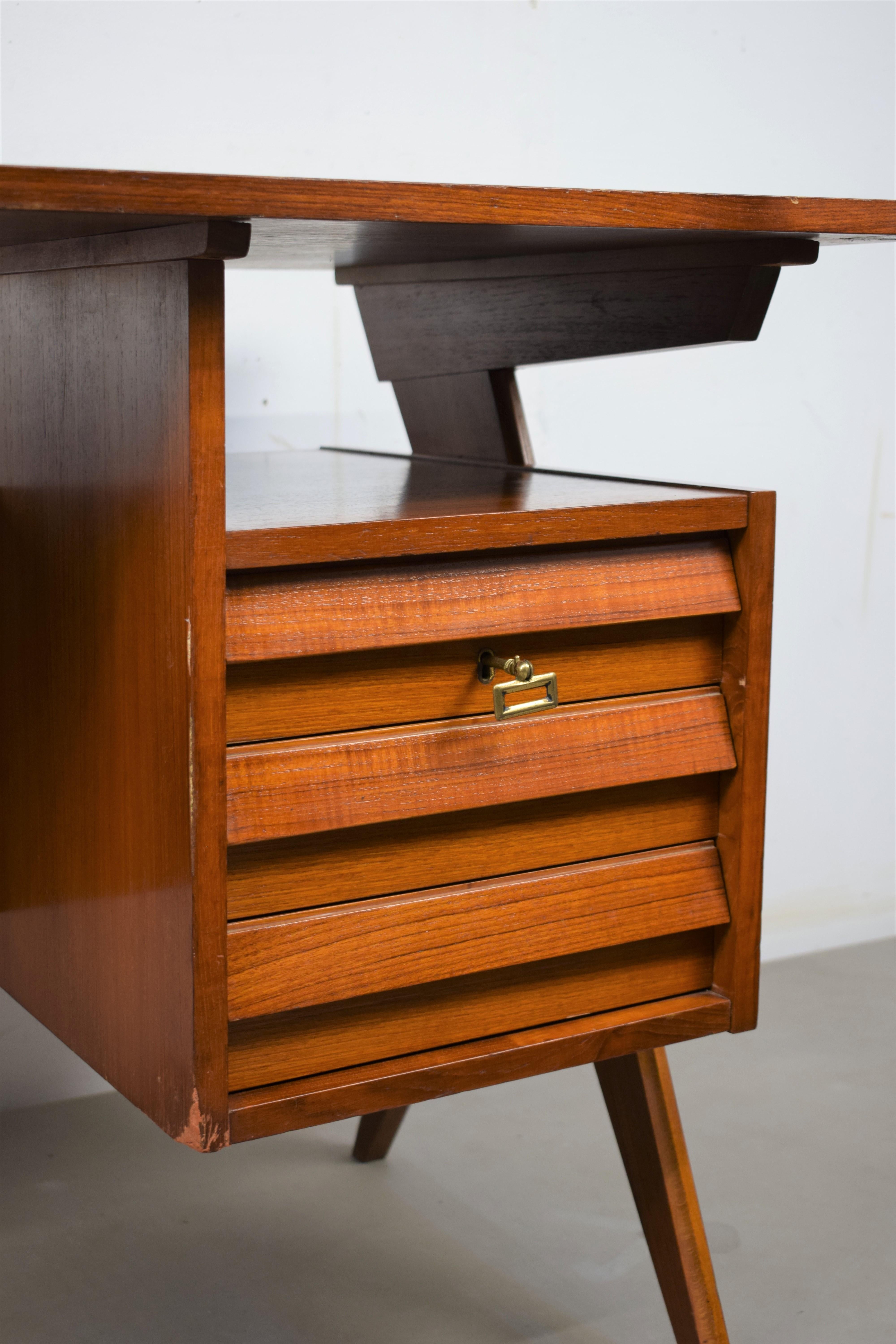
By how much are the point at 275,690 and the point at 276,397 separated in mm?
1144

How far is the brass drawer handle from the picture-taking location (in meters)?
0.96

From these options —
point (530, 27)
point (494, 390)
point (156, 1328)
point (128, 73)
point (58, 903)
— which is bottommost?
point (156, 1328)

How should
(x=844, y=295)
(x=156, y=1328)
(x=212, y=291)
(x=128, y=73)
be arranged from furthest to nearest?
(x=844, y=295) < (x=128, y=73) < (x=156, y=1328) < (x=212, y=291)

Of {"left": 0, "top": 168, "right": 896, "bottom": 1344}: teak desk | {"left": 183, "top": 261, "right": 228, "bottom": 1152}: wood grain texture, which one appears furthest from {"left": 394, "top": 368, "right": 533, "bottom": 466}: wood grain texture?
{"left": 183, "top": 261, "right": 228, "bottom": 1152}: wood grain texture

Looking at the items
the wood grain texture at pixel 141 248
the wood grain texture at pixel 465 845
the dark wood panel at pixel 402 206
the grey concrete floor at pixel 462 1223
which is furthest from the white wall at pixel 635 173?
the wood grain texture at pixel 465 845

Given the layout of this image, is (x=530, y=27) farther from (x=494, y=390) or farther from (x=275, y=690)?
(x=275, y=690)

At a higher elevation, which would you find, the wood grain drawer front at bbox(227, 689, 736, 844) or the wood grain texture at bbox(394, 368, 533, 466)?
the wood grain texture at bbox(394, 368, 533, 466)

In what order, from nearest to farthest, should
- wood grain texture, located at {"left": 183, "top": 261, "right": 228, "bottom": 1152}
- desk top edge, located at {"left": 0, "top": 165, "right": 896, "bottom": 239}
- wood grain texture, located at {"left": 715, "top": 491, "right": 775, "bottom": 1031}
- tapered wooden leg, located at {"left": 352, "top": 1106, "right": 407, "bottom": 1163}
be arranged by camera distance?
desk top edge, located at {"left": 0, "top": 165, "right": 896, "bottom": 239}, wood grain texture, located at {"left": 183, "top": 261, "right": 228, "bottom": 1152}, wood grain texture, located at {"left": 715, "top": 491, "right": 775, "bottom": 1031}, tapered wooden leg, located at {"left": 352, "top": 1106, "right": 407, "bottom": 1163}

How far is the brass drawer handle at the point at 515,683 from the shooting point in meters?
0.96

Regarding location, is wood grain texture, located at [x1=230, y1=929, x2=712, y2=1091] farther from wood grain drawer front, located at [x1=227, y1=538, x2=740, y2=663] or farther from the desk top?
the desk top

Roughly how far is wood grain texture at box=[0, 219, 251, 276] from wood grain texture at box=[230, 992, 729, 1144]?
0.52 meters

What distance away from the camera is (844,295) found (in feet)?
7.83

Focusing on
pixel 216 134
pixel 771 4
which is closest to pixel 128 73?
pixel 216 134

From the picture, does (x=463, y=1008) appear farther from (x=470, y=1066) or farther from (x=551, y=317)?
(x=551, y=317)
